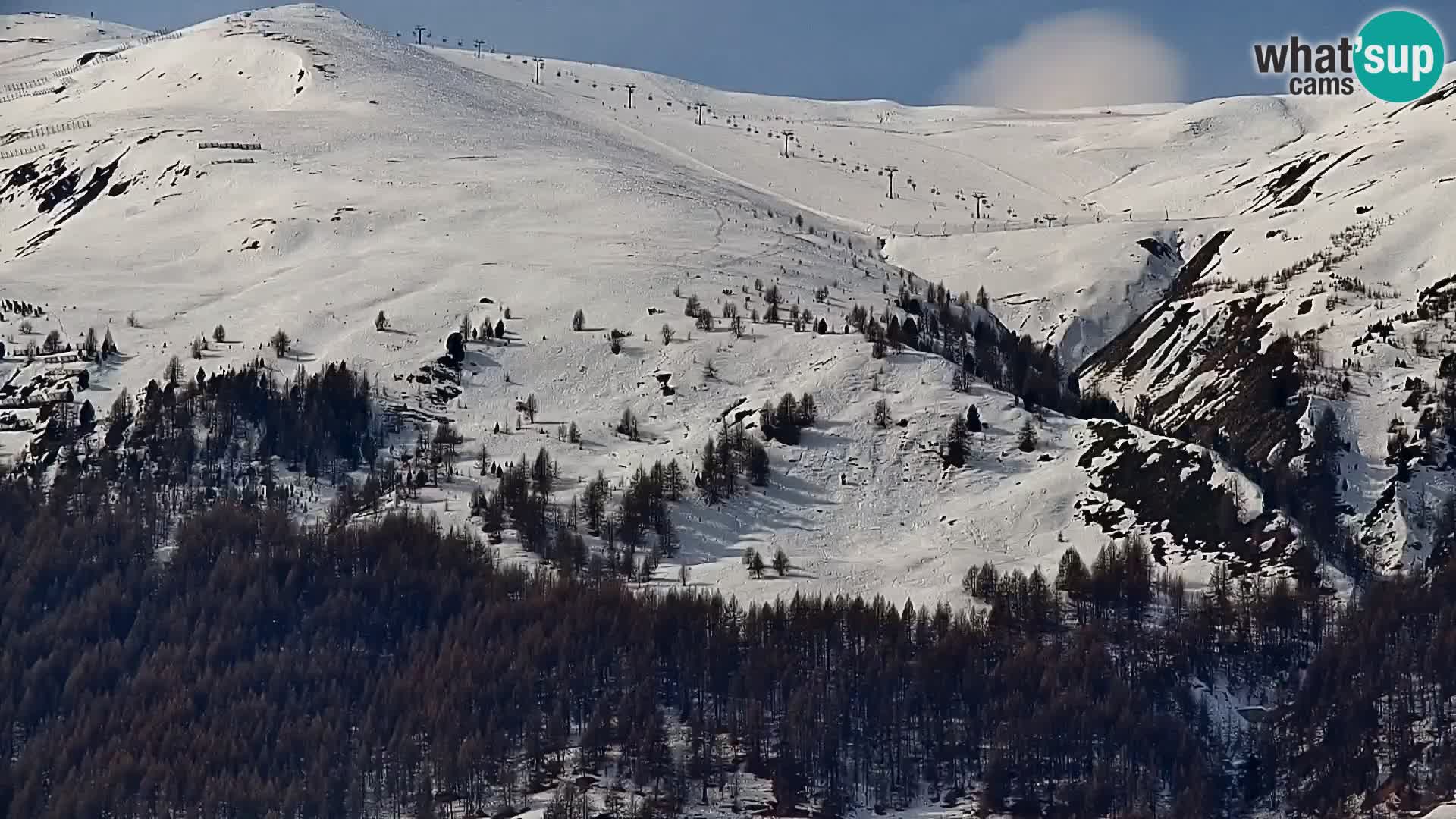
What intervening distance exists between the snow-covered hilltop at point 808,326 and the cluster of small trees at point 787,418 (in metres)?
0.67

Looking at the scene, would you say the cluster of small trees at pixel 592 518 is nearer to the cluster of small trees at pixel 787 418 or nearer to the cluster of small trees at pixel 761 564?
the cluster of small trees at pixel 761 564

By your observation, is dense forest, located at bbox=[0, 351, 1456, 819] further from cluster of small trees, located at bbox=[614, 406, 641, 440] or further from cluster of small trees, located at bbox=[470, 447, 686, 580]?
cluster of small trees, located at bbox=[614, 406, 641, 440]

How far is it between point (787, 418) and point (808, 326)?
1676cm

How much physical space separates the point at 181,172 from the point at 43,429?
2769 inches

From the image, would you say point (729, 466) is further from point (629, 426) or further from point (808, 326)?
point (808, 326)

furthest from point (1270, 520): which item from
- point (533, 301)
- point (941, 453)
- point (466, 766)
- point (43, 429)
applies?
point (43, 429)

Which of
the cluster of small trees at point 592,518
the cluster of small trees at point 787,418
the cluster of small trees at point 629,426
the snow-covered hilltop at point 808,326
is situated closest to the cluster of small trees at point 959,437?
the snow-covered hilltop at point 808,326

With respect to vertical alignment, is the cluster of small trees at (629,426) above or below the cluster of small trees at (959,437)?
below

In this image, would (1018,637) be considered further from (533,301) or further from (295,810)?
(533,301)

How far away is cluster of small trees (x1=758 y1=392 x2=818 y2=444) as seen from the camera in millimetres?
126938

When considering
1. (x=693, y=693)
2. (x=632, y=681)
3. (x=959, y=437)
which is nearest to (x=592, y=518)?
(x=632, y=681)

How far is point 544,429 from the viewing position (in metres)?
131

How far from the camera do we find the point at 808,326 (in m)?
144

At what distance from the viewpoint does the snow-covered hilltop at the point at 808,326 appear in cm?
11719
